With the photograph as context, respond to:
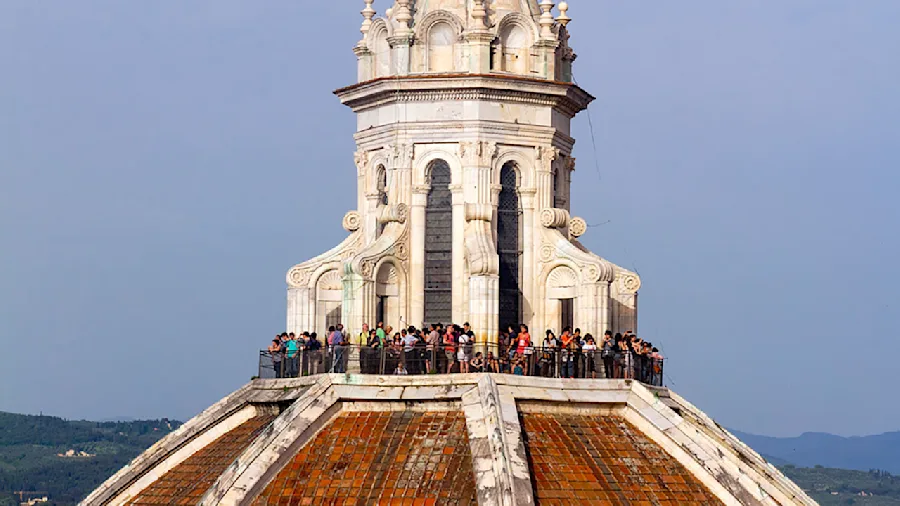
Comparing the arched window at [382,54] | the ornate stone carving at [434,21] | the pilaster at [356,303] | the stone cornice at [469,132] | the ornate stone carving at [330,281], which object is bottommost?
the pilaster at [356,303]

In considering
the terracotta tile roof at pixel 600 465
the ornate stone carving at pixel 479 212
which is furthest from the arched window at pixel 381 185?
the terracotta tile roof at pixel 600 465

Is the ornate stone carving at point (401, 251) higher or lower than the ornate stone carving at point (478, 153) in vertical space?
lower

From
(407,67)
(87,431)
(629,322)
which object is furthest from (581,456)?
(87,431)

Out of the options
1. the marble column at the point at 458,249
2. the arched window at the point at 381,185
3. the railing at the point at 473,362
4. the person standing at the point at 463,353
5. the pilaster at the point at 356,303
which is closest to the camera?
the person standing at the point at 463,353

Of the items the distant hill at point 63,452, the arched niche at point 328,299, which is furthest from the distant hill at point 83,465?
the arched niche at point 328,299

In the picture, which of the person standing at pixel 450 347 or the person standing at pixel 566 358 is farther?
the person standing at pixel 566 358

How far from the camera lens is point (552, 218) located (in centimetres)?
6012

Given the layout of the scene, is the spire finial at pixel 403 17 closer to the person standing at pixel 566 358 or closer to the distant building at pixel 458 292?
the distant building at pixel 458 292

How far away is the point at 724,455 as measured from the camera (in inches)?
2218

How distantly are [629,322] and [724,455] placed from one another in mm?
5569

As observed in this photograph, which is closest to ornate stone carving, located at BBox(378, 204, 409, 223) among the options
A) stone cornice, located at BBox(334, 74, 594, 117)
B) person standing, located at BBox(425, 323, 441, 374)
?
stone cornice, located at BBox(334, 74, 594, 117)

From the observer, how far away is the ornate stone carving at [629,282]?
6047 centimetres

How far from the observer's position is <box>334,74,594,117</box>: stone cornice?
59.1m

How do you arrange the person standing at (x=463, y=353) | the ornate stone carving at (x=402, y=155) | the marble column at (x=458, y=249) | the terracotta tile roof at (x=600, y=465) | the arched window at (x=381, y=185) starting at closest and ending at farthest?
the terracotta tile roof at (x=600, y=465)
the person standing at (x=463, y=353)
the marble column at (x=458, y=249)
the ornate stone carving at (x=402, y=155)
the arched window at (x=381, y=185)
